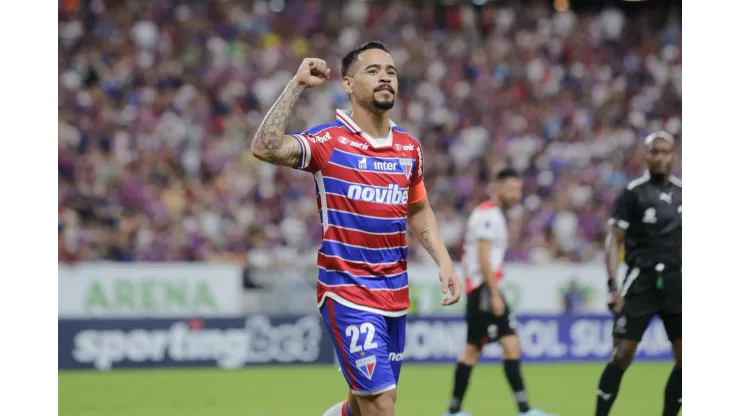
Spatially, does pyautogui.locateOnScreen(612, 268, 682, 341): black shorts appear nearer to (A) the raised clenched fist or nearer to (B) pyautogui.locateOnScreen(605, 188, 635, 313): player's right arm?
(B) pyautogui.locateOnScreen(605, 188, 635, 313): player's right arm

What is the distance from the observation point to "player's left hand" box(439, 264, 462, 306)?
6.02 metres

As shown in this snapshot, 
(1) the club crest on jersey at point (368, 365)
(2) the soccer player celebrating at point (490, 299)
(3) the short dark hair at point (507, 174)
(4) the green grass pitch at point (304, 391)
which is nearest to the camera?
(1) the club crest on jersey at point (368, 365)

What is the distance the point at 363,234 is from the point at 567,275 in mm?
11982

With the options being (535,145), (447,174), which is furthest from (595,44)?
(447,174)

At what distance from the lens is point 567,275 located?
17.4m

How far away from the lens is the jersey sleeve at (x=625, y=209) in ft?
28.1

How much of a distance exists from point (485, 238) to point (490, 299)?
61 centimetres

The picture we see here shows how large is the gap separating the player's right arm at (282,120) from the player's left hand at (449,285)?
47.0 inches

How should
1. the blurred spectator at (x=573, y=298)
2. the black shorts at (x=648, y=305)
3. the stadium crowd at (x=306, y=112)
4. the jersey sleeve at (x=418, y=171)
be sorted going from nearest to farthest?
1. the jersey sleeve at (x=418, y=171)
2. the black shorts at (x=648, y=305)
3. the blurred spectator at (x=573, y=298)
4. the stadium crowd at (x=306, y=112)

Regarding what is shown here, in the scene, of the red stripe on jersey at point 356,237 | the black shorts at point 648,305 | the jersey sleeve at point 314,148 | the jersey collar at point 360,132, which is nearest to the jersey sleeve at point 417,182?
the jersey collar at point 360,132

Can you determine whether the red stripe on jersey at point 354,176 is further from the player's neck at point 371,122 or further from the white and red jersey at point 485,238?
the white and red jersey at point 485,238

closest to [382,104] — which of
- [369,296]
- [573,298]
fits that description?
[369,296]

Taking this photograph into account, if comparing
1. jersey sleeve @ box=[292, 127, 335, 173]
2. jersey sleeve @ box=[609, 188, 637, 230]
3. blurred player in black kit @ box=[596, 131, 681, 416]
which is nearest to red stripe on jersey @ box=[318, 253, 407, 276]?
jersey sleeve @ box=[292, 127, 335, 173]

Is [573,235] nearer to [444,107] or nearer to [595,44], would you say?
[444,107]
